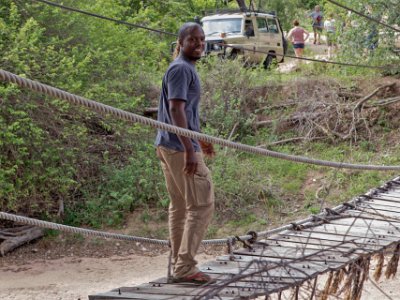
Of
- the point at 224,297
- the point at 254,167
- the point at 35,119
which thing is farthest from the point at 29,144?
the point at 224,297

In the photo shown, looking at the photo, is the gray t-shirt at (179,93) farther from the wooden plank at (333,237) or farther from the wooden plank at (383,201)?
the wooden plank at (383,201)

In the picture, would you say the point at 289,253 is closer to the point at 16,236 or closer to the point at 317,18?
the point at 16,236

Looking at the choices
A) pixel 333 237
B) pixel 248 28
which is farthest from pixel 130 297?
pixel 248 28

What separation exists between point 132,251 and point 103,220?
0.65 m

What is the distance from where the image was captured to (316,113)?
1155cm

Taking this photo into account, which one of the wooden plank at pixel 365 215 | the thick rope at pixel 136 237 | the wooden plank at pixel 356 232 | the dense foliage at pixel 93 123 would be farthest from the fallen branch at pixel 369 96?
the wooden plank at pixel 356 232

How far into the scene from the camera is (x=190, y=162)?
367 centimetres

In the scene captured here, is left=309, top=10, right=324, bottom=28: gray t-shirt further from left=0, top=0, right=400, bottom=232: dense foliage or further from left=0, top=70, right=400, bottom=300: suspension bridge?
left=0, top=70, right=400, bottom=300: suspension bridge

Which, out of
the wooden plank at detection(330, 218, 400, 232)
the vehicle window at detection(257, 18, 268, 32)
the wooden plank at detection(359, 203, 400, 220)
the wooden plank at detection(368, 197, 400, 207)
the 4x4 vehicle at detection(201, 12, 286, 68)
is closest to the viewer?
the wooden plank at detection(330, 218, 400, 232)

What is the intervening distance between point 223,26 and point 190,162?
12.2 m

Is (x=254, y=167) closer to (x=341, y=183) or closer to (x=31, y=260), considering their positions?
(x=341, y=183)

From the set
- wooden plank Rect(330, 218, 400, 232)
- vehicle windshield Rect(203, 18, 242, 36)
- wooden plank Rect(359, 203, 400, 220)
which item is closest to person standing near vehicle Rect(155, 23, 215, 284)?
wooden plank Rect(330, 218, 400, 232)

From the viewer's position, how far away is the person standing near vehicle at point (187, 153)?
3684 millimetres

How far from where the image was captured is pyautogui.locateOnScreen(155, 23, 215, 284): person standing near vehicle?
368cm
